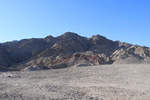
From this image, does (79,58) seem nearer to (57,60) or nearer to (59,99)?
(57,60)

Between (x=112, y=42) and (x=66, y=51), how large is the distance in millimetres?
20860

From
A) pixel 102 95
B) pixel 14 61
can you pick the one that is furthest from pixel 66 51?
pixel 102 95

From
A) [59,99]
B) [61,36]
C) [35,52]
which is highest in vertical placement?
[61,36]

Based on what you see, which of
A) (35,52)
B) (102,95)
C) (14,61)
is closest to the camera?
(102,95)

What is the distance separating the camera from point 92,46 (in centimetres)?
6656

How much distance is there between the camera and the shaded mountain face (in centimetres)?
4391

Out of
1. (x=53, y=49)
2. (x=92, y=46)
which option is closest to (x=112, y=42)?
(x=92, y=46)

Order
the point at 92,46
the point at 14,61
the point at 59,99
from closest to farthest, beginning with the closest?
the point at 59,99, the point at 14,61, the point at 92,46

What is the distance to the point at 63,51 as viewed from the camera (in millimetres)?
56406

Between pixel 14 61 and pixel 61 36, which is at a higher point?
pixel 61 36

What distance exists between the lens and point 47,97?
9.23m

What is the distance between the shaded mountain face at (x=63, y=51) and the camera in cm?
4391

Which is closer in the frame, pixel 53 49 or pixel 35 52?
pixel 53 49

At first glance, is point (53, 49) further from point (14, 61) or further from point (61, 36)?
point (61, 36)
